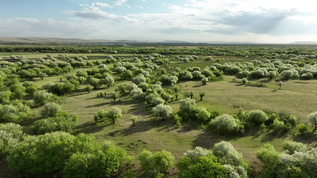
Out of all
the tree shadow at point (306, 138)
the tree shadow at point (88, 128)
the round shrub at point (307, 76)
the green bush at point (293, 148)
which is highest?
the round shrub at point (307, 76)

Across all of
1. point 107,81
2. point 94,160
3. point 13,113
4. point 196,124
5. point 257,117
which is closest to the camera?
point 94,160

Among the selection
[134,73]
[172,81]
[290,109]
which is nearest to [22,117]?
[172,81]

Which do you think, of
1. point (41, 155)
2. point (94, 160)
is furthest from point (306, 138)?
point (41, 155)

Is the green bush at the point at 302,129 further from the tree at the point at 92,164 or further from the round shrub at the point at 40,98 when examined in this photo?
the round shrub at the point at 40,98

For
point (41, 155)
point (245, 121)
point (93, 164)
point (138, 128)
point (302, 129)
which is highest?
point (302, 129)

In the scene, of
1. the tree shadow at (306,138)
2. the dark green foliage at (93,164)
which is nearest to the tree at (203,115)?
the tree shadow at (306,138)

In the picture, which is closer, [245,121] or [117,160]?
[117,160]

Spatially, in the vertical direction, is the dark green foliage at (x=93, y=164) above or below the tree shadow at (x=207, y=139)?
above

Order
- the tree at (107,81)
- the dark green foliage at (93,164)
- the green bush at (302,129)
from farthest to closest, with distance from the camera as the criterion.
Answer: the tree at (107,81)
the green bush at (302,129)
the dark green foliage at (93,164)

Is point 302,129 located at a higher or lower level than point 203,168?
higher

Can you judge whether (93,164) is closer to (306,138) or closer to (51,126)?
(51,126)

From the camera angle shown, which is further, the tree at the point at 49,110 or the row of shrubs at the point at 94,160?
the tree at the point at 49,110

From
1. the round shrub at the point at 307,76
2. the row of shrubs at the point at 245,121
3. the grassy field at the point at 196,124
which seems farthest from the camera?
the round shrub at the point at 307,76

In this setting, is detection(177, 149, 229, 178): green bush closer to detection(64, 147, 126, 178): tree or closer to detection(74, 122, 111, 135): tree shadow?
detection(64, 147, 126, 178): tree
